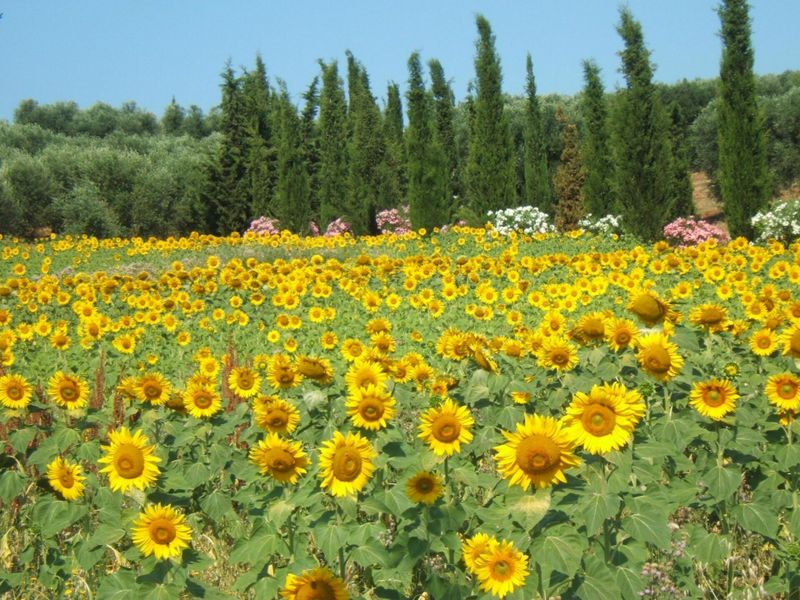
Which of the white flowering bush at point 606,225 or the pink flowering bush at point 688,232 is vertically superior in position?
the white flowering bush at point 606,225

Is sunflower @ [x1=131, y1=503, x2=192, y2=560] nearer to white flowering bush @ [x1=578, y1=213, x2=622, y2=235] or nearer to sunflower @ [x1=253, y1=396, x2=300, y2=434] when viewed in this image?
sunflower @ [x1=253, y1=396, x2=300, y2=434]

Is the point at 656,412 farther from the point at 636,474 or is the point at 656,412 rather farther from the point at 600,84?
the point at 600,84

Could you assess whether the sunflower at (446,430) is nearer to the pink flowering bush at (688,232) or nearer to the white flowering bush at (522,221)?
the white flowering bush at (522,221)

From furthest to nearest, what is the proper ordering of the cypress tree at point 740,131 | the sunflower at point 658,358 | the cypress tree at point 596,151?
the cypress tree at point 596,151 → the cypress tree at point 740,131 → the sunflower at point 658,358

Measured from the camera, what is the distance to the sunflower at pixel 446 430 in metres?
2.58

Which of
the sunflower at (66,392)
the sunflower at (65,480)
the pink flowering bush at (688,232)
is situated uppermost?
the sunflower at (66,392)

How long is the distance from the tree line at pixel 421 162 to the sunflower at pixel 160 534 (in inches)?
674

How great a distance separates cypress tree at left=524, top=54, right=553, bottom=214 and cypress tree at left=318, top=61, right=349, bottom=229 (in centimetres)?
682

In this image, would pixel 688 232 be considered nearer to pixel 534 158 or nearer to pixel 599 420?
pixel 534 158

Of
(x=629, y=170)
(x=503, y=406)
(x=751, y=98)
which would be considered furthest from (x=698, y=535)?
(x=751, y=98)

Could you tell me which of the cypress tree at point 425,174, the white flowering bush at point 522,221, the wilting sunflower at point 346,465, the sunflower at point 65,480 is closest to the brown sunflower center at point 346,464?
the wilting sunflower at point 346,465

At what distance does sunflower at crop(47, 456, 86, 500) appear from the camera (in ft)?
9.32

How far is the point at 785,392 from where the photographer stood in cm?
307

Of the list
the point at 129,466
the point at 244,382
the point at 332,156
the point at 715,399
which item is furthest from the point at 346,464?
the point at 332,156
